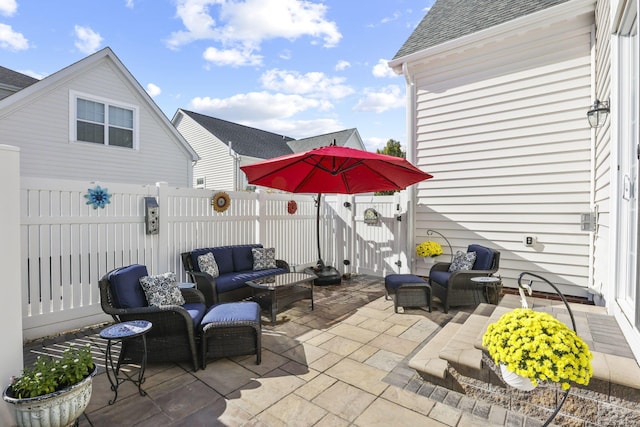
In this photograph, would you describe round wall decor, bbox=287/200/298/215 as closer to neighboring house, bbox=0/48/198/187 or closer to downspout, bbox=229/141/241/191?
neighboring house, bbox=0/48/198/187

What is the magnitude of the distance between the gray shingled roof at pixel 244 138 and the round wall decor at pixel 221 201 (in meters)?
9.06

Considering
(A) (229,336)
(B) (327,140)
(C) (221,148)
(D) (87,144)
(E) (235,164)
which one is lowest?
(A) (229,336)

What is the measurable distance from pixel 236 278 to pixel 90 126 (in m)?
6.52

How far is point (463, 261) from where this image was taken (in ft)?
15.7

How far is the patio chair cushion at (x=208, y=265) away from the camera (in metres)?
4.71

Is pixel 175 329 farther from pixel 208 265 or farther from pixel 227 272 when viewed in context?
pixel 227 272

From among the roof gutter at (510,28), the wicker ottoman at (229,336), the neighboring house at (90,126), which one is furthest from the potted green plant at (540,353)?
the neighboring house at (90,126)

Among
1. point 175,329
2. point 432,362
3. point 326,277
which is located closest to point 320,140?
point 326,277

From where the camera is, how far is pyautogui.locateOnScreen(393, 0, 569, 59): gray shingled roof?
5.09 m

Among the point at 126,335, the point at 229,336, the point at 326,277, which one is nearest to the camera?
the point at 126,335

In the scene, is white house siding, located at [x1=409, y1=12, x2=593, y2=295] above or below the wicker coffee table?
above

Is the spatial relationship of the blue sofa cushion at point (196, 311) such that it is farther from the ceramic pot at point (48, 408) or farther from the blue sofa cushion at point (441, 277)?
the blue sofa cushion at point (441, 277)

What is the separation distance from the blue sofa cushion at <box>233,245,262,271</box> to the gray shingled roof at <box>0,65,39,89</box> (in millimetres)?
8119

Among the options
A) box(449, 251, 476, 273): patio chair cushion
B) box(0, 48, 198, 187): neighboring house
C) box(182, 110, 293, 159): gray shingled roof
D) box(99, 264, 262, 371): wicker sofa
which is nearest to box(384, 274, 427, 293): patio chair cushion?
box(449, 251, 476, 273): patio chair cushion
